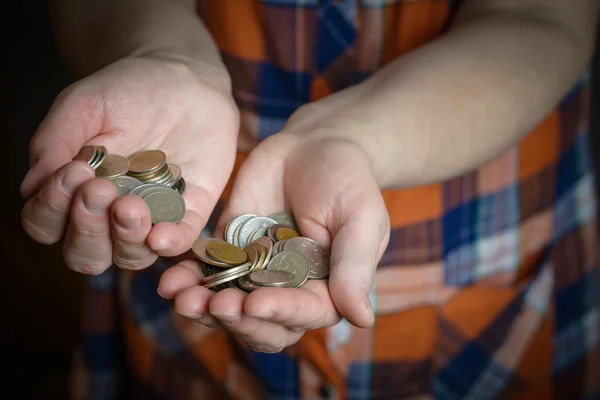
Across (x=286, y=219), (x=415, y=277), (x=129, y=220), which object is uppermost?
(x=129, y=220)

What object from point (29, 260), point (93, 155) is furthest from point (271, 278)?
point (29, 260)

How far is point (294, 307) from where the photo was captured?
0.53m

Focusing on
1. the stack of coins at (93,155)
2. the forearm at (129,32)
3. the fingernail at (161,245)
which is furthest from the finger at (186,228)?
the forearm at (129,32)

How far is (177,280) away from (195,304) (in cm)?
6

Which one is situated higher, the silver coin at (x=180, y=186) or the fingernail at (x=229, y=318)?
the fingernail at (x=229, y=318)

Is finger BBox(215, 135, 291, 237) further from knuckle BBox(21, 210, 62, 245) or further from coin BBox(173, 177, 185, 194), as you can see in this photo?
knuckle BBox(21, 210, 62, 245)

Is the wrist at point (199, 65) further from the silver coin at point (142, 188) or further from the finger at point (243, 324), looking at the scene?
the finger at point (243, 324)

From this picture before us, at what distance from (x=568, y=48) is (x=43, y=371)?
1.76 meters

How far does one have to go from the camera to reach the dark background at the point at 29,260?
1.15 metres

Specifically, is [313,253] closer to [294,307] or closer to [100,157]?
[294,307]

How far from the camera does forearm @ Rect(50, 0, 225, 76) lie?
0.83 m

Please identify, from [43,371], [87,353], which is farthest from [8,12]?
[43,371]

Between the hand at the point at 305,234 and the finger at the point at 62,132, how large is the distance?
16 cm

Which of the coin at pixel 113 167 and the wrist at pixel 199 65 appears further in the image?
the wrist at pixel 199 65
